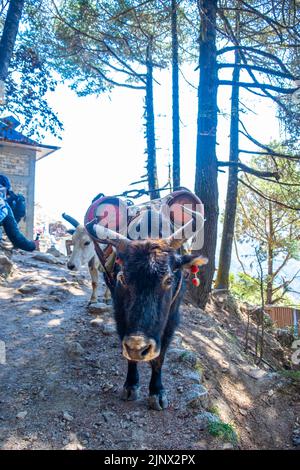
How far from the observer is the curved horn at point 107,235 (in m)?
3.43

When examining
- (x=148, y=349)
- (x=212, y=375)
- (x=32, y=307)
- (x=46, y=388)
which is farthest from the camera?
(x=32, y=307)

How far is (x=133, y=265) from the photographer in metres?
3.15

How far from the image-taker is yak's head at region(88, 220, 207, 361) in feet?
9.21

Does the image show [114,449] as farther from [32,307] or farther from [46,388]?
[32,307]

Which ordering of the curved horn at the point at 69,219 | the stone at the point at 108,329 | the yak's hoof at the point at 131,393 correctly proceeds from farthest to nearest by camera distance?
the curved horn at the point at 69,219, the stone at the point at 108,329, the yak's hoof at the point at 131,393

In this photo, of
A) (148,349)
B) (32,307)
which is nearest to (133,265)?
(148,349)

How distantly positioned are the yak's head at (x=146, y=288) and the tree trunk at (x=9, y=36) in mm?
3682

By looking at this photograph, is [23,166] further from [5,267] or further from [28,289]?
[28,289]

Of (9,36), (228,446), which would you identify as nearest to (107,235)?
(228,446)

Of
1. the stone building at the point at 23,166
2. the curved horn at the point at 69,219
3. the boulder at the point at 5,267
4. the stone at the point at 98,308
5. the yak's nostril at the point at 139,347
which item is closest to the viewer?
the yak's nostril at the point at 139,347

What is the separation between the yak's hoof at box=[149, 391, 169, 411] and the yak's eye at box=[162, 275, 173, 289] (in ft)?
4.02

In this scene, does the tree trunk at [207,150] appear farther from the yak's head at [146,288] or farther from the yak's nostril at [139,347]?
the yak's nostril at [139,347]

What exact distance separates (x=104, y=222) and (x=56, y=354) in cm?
175

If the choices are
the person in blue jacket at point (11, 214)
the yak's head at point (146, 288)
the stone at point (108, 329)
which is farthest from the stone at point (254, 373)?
the person in blue jacket at point (11, 214)
